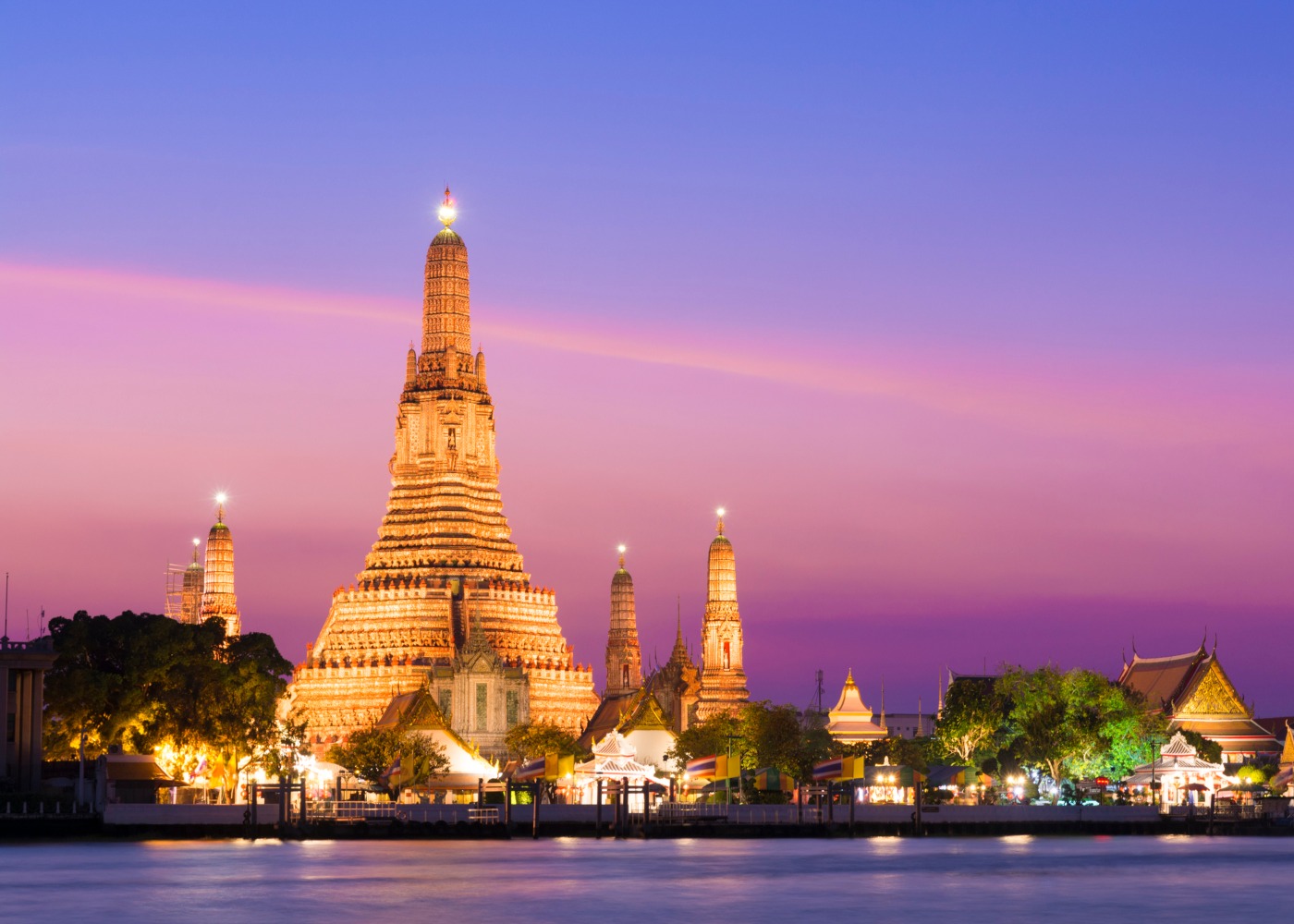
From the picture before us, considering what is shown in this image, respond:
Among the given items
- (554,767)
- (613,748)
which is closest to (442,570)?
(613,748)

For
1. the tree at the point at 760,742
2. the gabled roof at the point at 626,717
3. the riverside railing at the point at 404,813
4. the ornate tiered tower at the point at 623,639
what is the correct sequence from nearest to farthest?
the riverside railing at the point at 404,813 < the tree at the point at 760,742 < the gabled roof at the point at 626,717 < the ornate tiered tower at the point at 623,639

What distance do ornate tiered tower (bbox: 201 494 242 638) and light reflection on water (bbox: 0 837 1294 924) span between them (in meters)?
55.9

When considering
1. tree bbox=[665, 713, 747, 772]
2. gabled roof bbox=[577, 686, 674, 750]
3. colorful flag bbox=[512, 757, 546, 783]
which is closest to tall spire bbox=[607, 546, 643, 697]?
gabled roof bbox=[577, 686, 674, 750]

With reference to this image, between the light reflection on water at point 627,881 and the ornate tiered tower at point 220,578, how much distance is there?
5589 centimetres

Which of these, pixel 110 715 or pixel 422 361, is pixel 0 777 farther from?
pixel 422 361

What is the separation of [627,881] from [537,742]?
191 feet

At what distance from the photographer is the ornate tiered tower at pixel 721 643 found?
155125 millimetres

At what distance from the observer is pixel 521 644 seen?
489 feet

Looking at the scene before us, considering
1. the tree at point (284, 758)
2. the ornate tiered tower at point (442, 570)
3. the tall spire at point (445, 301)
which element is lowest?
the tree at point (284, 758)

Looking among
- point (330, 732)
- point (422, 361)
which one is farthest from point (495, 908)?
point (422, 361)

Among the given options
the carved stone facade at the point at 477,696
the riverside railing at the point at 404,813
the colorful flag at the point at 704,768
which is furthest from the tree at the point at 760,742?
the riverside railing at the point at 404,813

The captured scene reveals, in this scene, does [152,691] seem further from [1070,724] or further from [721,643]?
[721,643]

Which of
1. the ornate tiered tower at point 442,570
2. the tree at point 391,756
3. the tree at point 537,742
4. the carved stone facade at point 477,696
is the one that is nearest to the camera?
the tree at point 391,756

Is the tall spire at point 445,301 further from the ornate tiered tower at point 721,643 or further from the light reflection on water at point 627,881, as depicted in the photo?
the light reflection on water at point 627,881
